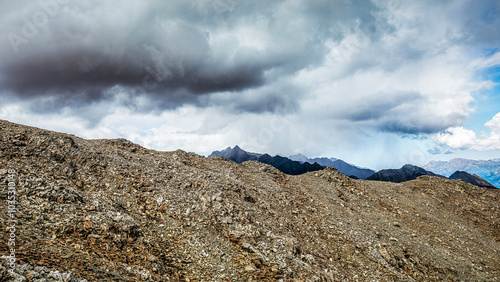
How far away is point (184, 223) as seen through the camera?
18.3 meters

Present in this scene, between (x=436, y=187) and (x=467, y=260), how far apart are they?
98.8 feet

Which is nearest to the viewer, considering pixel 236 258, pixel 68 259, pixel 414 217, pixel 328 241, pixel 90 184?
pixel 68 259

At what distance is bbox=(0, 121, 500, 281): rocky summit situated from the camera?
12070 millimetres

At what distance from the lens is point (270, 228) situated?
20.0m

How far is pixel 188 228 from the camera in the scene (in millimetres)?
17906

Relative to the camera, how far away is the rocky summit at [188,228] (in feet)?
39.6

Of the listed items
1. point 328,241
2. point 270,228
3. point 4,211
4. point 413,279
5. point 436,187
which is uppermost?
point 436,187

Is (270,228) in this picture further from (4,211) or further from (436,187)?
(436,187)

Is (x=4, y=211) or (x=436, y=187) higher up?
(x=436, y=187)

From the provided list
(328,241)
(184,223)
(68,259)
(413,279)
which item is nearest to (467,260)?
(413,279)

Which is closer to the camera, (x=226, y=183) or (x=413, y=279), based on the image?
(x=413, y=279)

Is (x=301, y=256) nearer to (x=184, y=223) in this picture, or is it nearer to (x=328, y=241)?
(x=328, y=241)

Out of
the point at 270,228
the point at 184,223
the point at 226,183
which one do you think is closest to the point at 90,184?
the point at 184,223

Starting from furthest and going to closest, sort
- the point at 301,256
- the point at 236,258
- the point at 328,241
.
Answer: the point at 328,241
the point at 301,256
the point at 236,258
